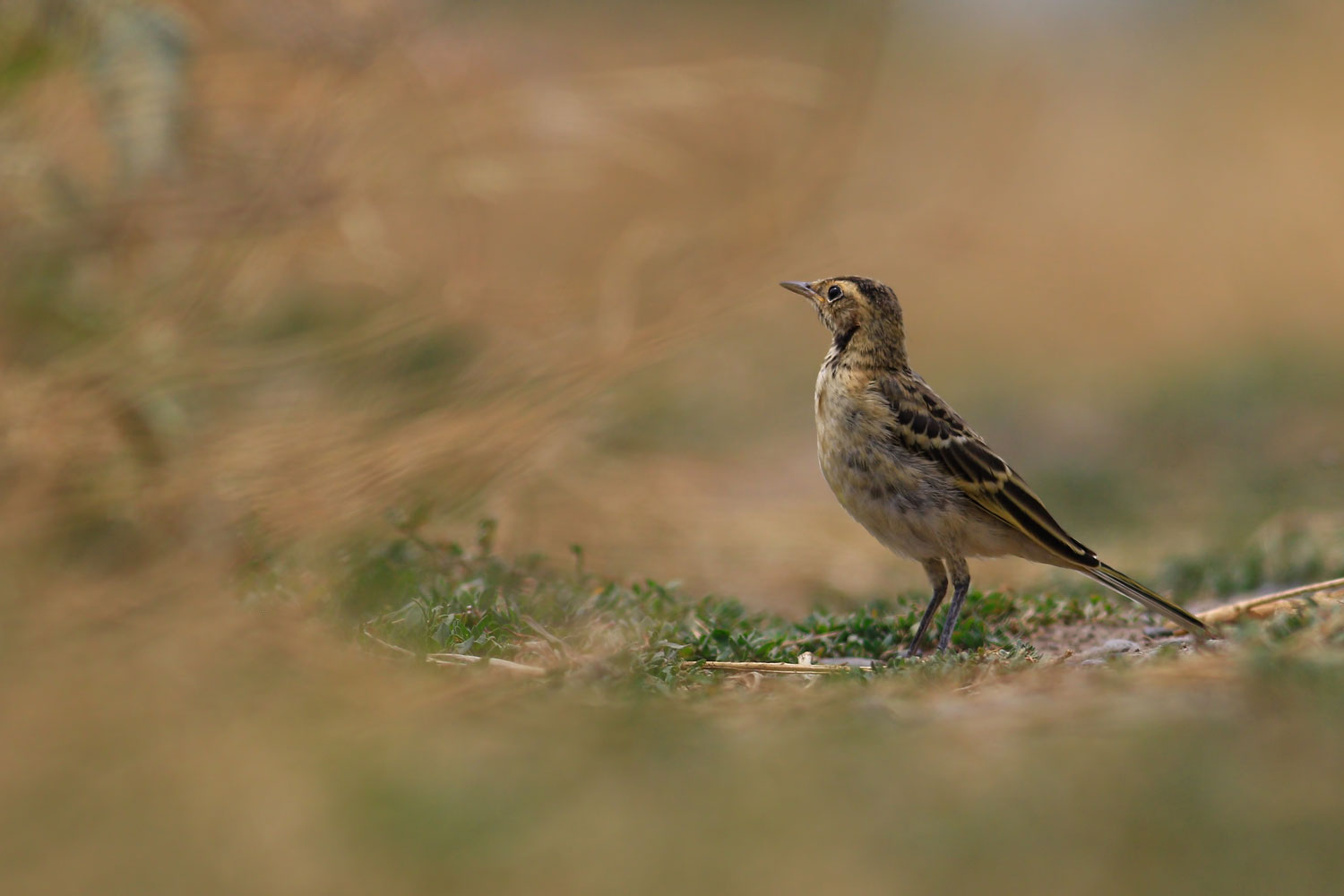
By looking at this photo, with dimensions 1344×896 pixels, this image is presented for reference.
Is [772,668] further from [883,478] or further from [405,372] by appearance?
[405,372]

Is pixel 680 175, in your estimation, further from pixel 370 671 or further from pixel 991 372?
pixel 370 671

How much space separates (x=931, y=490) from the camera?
5.36 m

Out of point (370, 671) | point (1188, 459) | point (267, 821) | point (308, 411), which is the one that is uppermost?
point (1188, 459)

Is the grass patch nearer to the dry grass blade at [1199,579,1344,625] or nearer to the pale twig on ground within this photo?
the pale twig on ground

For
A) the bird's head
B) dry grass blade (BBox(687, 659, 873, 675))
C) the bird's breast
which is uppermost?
the bird's head

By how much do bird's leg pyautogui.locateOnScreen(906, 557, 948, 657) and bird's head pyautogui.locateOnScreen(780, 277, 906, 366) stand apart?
85cm

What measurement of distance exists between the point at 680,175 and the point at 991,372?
12.2 feet

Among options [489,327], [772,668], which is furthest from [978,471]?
[489,327]

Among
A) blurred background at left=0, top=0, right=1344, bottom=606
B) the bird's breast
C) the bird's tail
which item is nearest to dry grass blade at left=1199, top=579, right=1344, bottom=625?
the bird's tail

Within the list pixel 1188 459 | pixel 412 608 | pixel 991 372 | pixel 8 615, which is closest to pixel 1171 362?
pixel 991 372

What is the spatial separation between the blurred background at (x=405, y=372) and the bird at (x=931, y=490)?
1.33 metres

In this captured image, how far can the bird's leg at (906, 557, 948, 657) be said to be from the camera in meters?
5.26

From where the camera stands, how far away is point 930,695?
4.25 m

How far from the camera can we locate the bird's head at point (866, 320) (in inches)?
230
